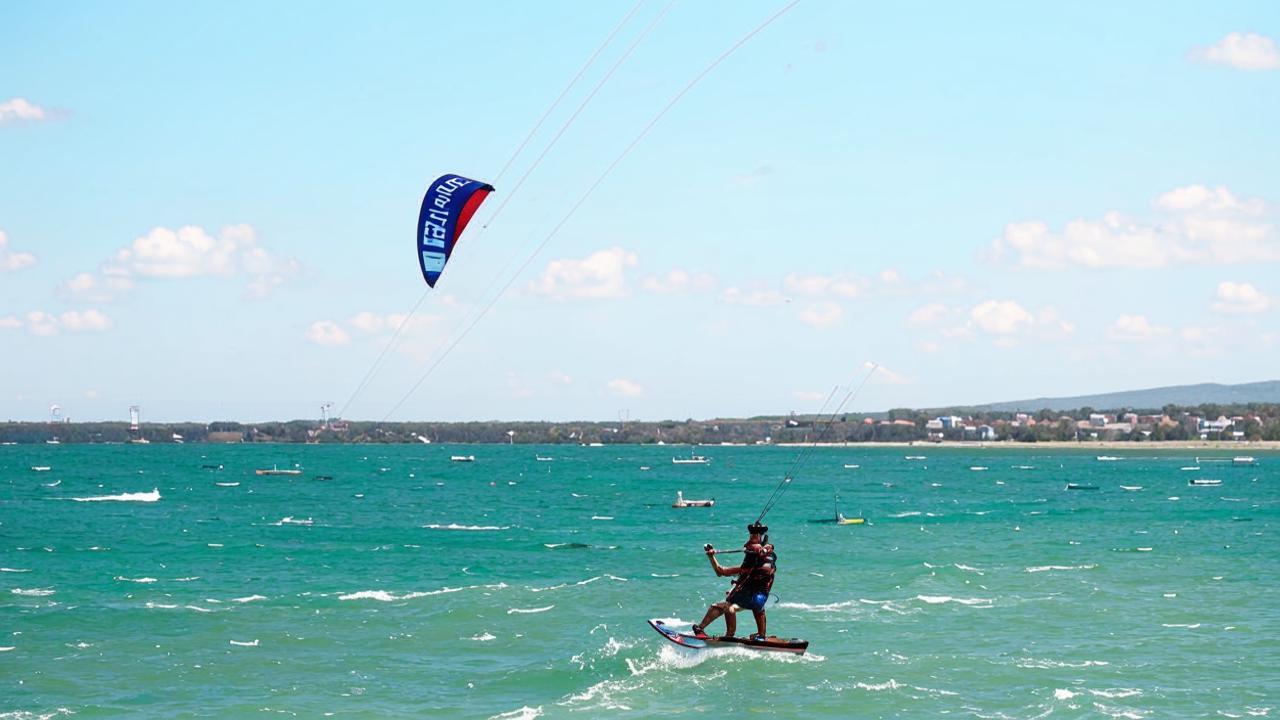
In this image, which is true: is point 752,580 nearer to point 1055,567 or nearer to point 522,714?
point 522,714

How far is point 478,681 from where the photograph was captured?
1003 inches

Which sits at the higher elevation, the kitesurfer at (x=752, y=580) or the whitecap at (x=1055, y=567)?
the kitesurfer at (x=752, y=580)

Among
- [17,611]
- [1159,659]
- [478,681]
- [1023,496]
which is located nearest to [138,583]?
[17,611]

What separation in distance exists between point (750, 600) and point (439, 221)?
8732 millimetres

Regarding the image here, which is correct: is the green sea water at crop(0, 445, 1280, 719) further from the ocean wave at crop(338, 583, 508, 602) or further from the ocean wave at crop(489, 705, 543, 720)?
the ocean wave at crop(338, 583, 508, 602)

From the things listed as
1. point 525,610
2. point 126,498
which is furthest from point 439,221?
point 126,498

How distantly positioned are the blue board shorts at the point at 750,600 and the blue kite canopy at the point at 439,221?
305 inches

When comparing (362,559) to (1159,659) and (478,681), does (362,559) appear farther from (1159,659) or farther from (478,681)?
(1159,659)

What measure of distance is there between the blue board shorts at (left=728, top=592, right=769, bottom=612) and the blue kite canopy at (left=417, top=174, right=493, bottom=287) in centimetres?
774

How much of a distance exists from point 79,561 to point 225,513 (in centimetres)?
3015

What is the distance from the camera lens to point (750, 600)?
24562mm

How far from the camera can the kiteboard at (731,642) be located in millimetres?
24938

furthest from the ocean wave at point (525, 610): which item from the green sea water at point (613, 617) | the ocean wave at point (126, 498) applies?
the ocean wave at point (126, 498)

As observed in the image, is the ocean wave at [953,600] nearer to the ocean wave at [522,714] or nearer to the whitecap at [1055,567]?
the whitecap at [1055,567]
